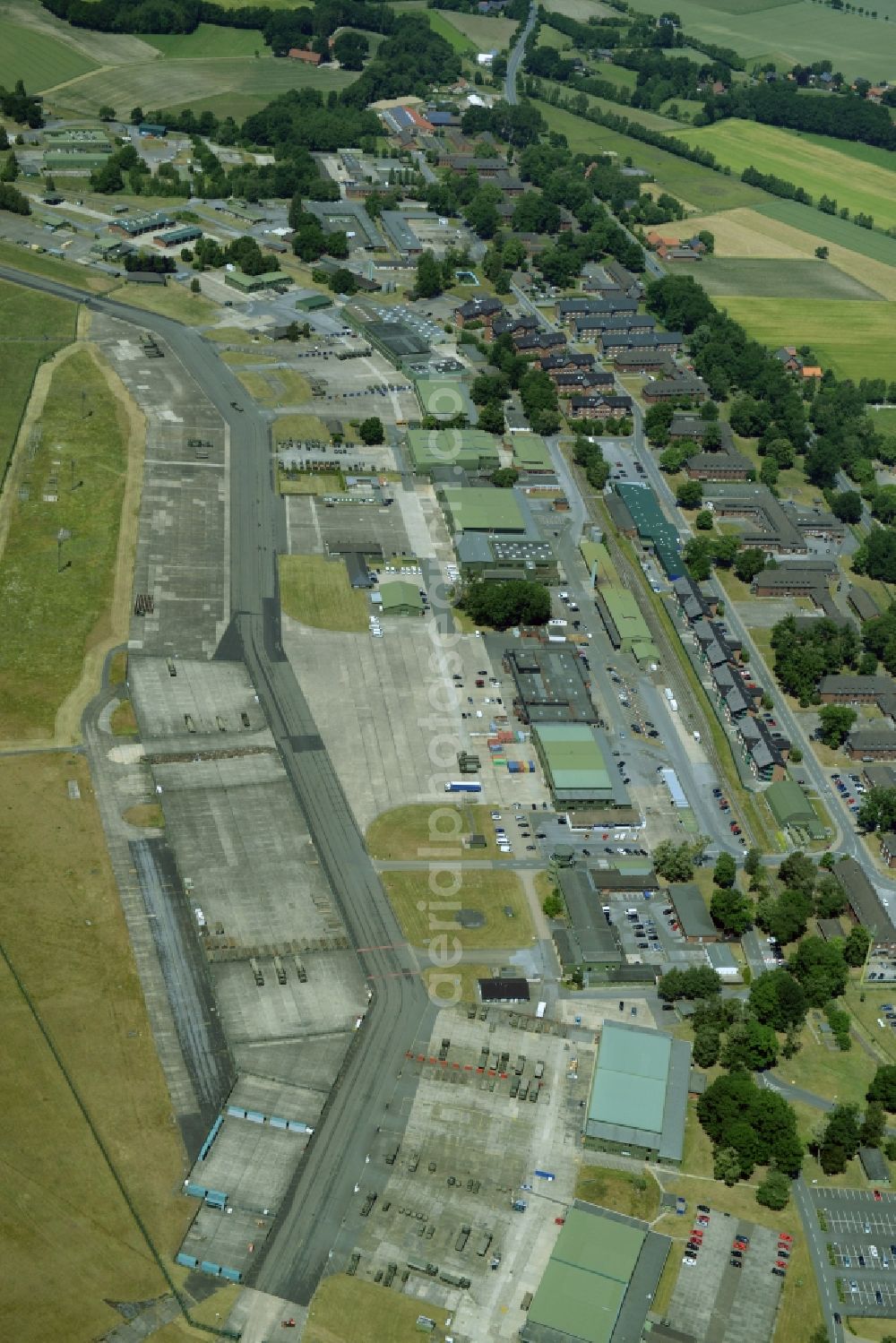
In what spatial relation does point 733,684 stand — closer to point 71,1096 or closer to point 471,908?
point 471,908

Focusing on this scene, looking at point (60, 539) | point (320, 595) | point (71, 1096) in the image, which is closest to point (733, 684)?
point (320, 595)

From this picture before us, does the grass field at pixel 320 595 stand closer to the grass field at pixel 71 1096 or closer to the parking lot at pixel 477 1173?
the grass field at pixel 71 1096

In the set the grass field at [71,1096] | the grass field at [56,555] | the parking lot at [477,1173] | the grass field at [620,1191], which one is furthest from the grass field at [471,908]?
the grass field at [56,555]

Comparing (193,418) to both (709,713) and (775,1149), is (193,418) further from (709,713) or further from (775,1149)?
(775,1149)

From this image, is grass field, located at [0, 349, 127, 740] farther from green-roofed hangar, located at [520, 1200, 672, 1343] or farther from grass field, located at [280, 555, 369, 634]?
green-roofed hangar, located at [520, 1200, 672, 1343]

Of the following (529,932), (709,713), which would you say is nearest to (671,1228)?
(529,932)
